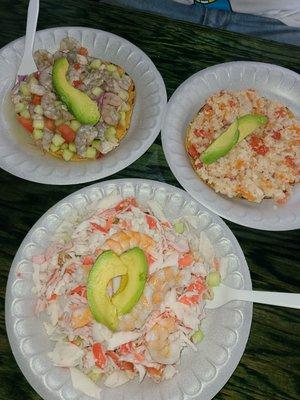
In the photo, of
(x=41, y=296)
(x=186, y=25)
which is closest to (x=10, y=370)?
(x=41, y=296)

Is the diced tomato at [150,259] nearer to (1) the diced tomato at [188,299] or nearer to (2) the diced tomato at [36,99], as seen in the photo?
(1) the diced tomato at [188,299]

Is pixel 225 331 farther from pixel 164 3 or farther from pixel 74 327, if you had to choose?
pixel 164 3

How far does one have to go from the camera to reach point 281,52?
2.56m

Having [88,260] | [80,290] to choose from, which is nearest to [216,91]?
[88,260]

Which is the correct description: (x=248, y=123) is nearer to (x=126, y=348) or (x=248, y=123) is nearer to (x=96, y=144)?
(x=96, y=144)

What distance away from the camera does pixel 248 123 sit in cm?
231

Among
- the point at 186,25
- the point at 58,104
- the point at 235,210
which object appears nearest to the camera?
the point at 235,210

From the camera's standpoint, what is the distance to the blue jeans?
9.45 ft

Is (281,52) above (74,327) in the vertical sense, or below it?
above

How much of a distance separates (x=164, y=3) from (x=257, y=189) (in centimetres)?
133

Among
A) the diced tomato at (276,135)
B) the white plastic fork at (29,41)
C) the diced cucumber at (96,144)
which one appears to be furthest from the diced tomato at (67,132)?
the diced tomato at (276,135)

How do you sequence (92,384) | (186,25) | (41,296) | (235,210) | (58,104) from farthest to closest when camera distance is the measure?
(186,25) → (58,104) → (235,210) → (41,296) → (92,384)

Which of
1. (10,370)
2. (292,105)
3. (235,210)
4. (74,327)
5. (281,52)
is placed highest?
(281,52)

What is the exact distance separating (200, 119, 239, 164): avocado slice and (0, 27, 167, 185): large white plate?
0.25m
